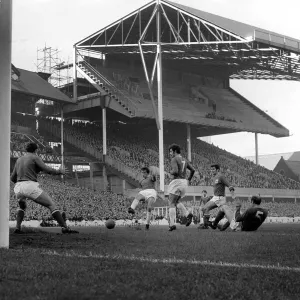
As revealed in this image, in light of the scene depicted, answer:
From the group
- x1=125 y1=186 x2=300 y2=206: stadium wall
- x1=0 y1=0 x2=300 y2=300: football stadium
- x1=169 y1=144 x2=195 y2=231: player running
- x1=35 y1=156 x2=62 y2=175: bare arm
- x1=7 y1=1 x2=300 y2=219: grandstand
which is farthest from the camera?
x1=125 y1=186 x2=300 y2=206: stadium wall

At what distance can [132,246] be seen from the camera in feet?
29.8

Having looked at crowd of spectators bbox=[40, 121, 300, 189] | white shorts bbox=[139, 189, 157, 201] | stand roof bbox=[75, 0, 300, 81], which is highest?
stand roof bbox=[75, 0, 300, 81]

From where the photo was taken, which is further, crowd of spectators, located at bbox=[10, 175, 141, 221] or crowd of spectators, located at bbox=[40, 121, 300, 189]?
Result: crowd of spectators, located at bbox=[40, 121, 300, 189]

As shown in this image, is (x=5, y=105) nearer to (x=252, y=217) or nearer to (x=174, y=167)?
(x=174, y=167)

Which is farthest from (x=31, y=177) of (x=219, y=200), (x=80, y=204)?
(x=80, y=204)

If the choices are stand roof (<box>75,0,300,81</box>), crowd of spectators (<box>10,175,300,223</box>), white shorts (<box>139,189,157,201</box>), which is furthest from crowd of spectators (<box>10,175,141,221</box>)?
stand roof (<box>75,0,300,81</box>)

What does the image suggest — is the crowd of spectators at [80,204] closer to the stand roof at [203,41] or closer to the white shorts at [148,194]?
the white shorts at [148,194]

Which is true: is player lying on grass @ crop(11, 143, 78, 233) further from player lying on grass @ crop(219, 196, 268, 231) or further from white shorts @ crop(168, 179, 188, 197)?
player lying on grass @ crop(219, 196, 268, 231)

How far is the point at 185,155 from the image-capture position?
5431 cm

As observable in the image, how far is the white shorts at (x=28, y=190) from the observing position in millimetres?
11688

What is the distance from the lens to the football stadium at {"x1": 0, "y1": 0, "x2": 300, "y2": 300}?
1500 cm

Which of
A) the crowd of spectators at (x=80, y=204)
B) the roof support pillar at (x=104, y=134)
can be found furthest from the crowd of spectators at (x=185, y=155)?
the crowd of spectators at (x=80, y=204)

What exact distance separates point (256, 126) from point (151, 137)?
11.2 m

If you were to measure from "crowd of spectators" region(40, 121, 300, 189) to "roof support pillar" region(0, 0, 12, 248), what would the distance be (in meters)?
38.4
